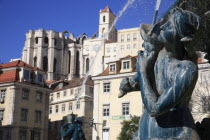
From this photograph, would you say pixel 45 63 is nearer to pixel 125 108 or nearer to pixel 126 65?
pixel 126 65

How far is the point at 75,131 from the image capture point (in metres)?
9.54

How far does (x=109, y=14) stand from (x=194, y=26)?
128482mm

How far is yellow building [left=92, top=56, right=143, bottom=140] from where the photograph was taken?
132 ft

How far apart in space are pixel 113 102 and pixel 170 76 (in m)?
37.9

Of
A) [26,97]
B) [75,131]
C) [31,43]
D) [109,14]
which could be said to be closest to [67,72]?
[31,43]

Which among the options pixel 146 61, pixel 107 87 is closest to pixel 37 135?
pixel 107 87

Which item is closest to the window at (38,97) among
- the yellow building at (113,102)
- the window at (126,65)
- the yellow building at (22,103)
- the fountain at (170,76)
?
the yellow building at (22,103)

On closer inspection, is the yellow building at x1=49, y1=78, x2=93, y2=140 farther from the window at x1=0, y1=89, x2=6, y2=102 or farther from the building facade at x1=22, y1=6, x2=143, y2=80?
the building facade at x1=22, y1=6, x2=143, y2=80

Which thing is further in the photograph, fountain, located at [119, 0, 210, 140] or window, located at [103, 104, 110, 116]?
window, located at [103, 104, 110, 116]

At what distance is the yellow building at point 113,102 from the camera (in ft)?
132

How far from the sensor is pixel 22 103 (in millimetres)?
47438

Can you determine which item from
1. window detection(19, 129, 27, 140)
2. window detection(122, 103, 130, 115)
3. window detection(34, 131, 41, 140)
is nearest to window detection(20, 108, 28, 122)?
window detection(19, 129, 27, 140)

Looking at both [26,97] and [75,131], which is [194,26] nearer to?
[75,131]

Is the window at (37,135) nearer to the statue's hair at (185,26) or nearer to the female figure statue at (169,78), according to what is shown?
the female figure statue at (169,78)
